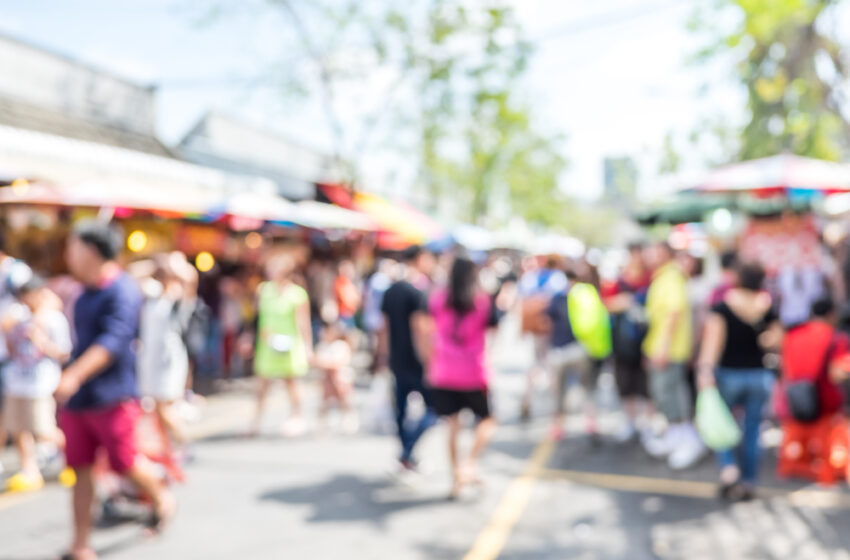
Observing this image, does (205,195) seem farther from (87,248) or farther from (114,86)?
(87,248)

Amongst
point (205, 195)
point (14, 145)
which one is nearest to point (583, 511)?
point (14, 145)

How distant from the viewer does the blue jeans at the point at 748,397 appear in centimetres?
498

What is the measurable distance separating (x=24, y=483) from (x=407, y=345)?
3176 mm

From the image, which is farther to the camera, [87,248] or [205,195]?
[205,195]

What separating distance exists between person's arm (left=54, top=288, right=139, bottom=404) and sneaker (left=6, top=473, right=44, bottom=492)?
2093mm

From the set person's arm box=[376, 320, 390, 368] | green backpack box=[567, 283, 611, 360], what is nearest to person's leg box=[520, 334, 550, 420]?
green backpack box=[567, 283, 611, 360]

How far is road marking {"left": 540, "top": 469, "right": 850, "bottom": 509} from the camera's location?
505 centimetres

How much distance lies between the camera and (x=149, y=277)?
5.68m

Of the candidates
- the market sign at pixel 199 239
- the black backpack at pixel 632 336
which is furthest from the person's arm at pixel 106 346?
the market sign at pixel 199 239

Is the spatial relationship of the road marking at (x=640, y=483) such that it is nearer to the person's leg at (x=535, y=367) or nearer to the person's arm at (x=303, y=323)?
the person's leg at (x=535, y=367)

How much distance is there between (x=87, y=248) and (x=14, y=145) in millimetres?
7415

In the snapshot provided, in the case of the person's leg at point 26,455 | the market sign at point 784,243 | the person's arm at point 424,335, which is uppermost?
the market sign at point 784,243

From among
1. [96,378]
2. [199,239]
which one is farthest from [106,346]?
[199,239]

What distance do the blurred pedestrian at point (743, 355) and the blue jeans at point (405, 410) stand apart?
2168 mm
